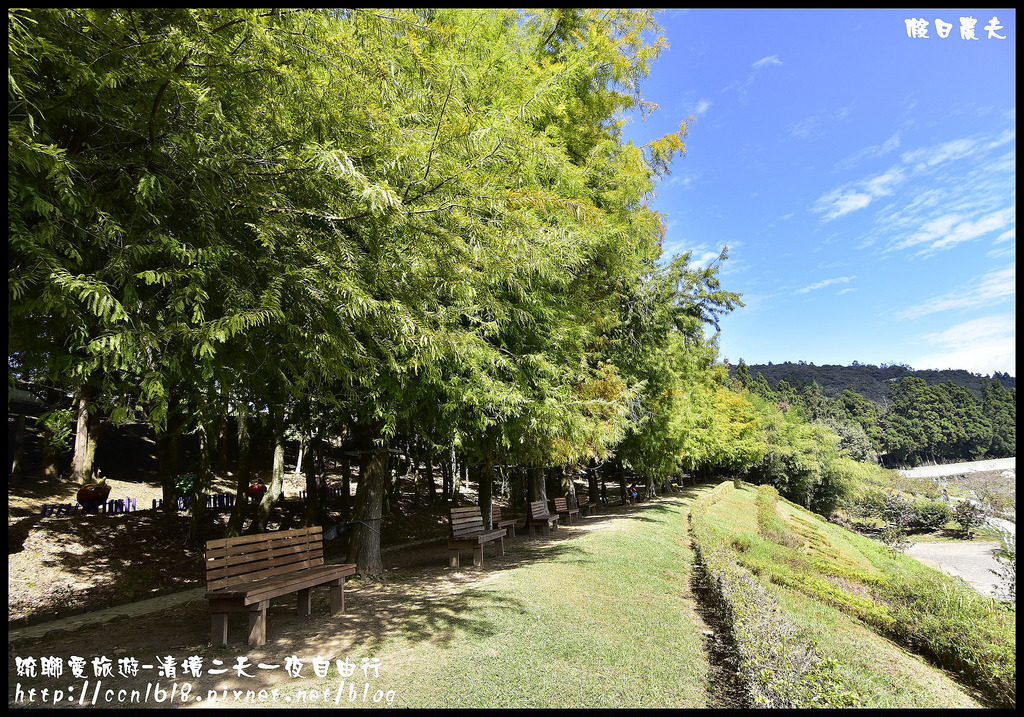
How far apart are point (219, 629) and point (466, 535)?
509 centimetres

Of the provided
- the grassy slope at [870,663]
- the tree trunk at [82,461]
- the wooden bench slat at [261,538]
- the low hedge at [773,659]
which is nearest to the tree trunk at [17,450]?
the tree trunk at [82,461]

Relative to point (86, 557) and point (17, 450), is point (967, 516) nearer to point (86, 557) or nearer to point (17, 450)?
point (86, 557)

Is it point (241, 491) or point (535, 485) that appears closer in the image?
point (241, 491)

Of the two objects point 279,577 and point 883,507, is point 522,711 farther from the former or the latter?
point 883,507

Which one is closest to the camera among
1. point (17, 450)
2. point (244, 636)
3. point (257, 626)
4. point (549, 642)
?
point (257, 626)

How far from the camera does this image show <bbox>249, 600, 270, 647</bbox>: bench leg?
498 cm

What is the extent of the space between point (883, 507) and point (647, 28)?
134ft

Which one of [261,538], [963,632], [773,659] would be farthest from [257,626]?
[963,632]

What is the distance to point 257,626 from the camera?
5.04m

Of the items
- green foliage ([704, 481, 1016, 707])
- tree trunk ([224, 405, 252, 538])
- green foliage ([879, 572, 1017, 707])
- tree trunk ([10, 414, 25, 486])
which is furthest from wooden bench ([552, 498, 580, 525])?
tree trunk ([10, 414, 25, 486])

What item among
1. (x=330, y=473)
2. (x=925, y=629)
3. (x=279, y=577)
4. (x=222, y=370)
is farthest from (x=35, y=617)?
(x=330, y=473)

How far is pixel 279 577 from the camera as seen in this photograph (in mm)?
5777

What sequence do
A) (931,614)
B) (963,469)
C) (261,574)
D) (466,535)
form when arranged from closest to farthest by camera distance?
(261,574), (931,614), (466,535), (963,469)

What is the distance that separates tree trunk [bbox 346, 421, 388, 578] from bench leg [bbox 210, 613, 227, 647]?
3.54 meters
